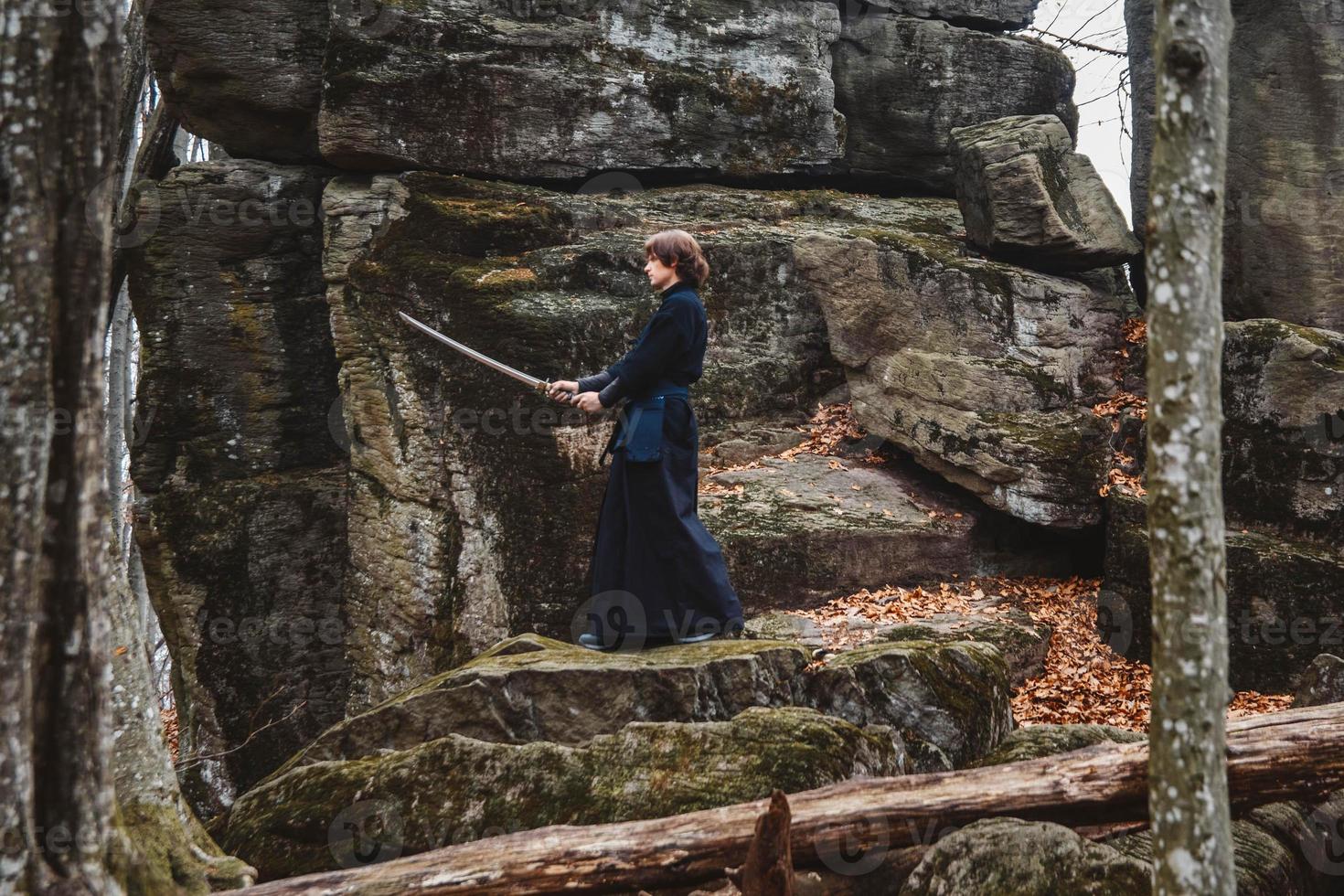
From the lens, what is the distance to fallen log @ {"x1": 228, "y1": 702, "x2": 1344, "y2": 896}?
396 centimetres

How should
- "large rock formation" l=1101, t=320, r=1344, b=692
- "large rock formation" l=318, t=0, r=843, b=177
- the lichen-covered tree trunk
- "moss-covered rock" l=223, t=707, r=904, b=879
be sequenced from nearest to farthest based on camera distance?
the lichen-covered tree trunk < "moss-covered rock" l=223, t=707, r=904, b=879 < "large rock formation" l=1101, t=320, r=1344, b=692 < "large rock formation" l=318, t=0, r=843, b=177

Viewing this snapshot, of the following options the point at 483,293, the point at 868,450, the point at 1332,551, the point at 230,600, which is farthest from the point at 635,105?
the point at 1332,551

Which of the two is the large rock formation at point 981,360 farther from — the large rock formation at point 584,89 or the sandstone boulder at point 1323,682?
the sandstone boulder at point 1323,682

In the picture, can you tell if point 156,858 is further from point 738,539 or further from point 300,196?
point 300,196

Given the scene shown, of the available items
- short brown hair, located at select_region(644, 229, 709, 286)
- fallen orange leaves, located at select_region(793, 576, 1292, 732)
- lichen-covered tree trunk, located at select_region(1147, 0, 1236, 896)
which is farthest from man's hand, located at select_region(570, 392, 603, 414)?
lichen-covered tree trunk, located at select_region(1147, 0, 1236, 896)

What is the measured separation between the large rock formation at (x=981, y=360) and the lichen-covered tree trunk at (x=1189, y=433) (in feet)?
19.0

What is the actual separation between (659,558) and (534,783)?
2018mm

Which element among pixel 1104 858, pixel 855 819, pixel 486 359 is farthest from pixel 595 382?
pixel 1104 858

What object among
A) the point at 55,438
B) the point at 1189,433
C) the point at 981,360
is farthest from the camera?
the point at 981,360

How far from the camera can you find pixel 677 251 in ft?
20.6

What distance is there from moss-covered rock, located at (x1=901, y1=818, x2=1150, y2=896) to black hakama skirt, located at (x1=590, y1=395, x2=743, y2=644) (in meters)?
2.64

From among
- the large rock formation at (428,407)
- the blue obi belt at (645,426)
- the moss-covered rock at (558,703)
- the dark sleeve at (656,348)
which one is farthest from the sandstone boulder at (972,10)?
the moss-covered rock at (558,703)

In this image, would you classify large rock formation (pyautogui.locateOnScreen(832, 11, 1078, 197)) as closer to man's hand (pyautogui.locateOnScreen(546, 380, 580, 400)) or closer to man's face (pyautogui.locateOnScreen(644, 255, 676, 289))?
man's face (pyautogui.locateOnScreen(644, 255, 676, 289))

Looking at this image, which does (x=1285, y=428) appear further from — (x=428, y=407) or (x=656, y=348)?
(x=428, y=407)
